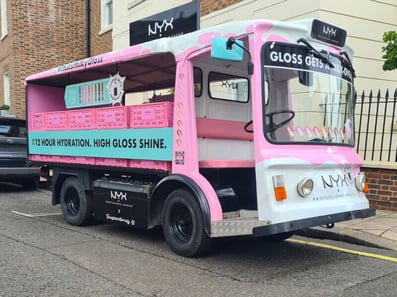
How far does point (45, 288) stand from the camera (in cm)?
445

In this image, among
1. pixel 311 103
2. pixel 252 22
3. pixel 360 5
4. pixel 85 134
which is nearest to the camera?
pixel 252 22

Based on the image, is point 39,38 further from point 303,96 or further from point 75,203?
point 303,96

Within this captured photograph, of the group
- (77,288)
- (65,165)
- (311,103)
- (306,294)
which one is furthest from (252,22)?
(65,165)

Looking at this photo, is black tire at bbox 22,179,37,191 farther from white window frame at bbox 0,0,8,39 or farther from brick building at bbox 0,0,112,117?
white window frame at bbox 0,0,8,39

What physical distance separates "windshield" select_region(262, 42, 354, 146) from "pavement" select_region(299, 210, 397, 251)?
4.60ft

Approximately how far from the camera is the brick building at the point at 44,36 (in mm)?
17750

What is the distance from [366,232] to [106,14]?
13767 mm

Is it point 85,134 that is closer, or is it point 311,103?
point 311,103

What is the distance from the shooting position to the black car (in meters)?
11.1

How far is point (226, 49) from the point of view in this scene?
→ 486cm

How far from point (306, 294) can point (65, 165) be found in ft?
15.6

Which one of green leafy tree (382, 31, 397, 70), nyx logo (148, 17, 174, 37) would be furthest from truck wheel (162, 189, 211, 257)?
nyx logo (148, 17, 174, 37)

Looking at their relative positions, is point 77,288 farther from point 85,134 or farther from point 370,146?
point 370,146

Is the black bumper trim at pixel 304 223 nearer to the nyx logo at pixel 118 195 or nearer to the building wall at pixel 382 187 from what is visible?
the nyx logo at pixel 118 195
